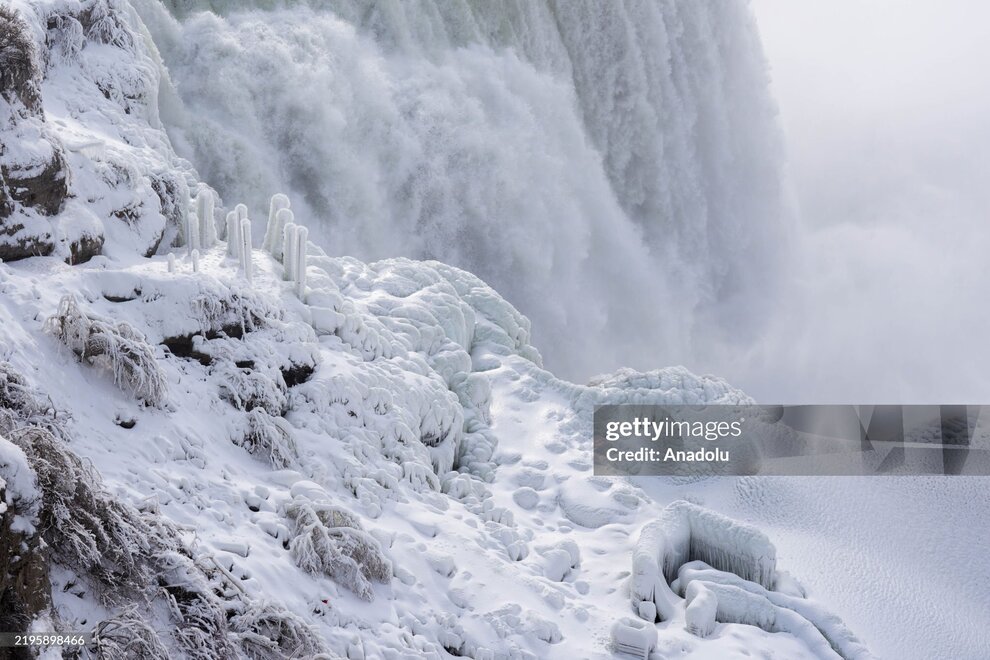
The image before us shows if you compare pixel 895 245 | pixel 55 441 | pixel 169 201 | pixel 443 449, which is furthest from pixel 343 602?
pixel 895 245

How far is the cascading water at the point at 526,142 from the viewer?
48.8ft

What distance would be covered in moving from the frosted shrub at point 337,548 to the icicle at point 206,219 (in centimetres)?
343

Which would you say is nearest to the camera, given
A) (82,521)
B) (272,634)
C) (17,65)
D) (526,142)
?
(82,521)

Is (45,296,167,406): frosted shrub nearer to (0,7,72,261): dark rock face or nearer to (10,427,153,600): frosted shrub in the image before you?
(0,7,72,261): dark rock face

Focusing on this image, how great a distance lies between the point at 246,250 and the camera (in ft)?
27.4

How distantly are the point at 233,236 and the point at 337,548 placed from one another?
147 inches

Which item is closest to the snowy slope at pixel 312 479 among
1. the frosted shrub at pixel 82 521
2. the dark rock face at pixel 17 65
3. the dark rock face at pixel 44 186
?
the frosted shrub at pixel 82 521

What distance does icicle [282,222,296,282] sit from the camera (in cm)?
874

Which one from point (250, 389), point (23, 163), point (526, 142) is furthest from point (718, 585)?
point (526, 142)

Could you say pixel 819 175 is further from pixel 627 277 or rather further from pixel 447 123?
pixel 447 123

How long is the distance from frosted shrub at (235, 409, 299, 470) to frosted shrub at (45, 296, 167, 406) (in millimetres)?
741

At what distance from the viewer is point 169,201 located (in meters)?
8.85

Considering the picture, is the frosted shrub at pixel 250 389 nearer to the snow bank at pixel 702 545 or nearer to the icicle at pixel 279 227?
the icicle at pixel 279 227

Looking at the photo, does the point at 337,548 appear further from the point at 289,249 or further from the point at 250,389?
the point at 289,249
